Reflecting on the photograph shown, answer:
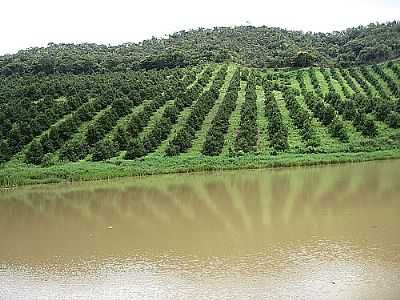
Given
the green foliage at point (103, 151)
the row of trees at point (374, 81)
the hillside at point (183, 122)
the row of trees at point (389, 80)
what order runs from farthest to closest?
1. the row of trees at point (389, 80)
2. the row of trees at point (374, 81)
3. the green foliage at point (103, 151)
4. the hillside at point (183, 122)

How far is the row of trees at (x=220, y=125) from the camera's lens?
130 ft

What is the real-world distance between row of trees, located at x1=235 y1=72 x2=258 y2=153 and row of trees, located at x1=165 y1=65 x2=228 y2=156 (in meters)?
3.54

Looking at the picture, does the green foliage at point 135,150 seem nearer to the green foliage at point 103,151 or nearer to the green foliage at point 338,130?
the green foliage at point 103,151

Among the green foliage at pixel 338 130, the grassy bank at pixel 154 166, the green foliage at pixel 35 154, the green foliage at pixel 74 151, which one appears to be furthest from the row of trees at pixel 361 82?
the green foliage at pixel 35 154

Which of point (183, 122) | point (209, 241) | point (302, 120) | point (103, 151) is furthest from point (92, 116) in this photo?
point (209, 241)

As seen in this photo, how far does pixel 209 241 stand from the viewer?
1706 centimetres

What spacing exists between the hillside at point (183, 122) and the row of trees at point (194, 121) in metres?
0.11

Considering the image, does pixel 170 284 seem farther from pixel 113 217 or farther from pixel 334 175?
pixel 334 175

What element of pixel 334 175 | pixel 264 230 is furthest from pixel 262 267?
pixel 334 175

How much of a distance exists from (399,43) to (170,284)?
74711mm

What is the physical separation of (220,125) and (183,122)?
14.0 feet

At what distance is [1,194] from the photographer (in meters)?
30.5

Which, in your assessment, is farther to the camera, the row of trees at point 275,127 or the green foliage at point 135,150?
the row of trees at point 275,127

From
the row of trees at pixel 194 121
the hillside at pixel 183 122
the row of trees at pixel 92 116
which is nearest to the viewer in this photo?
the hillside at pixel 183 122
